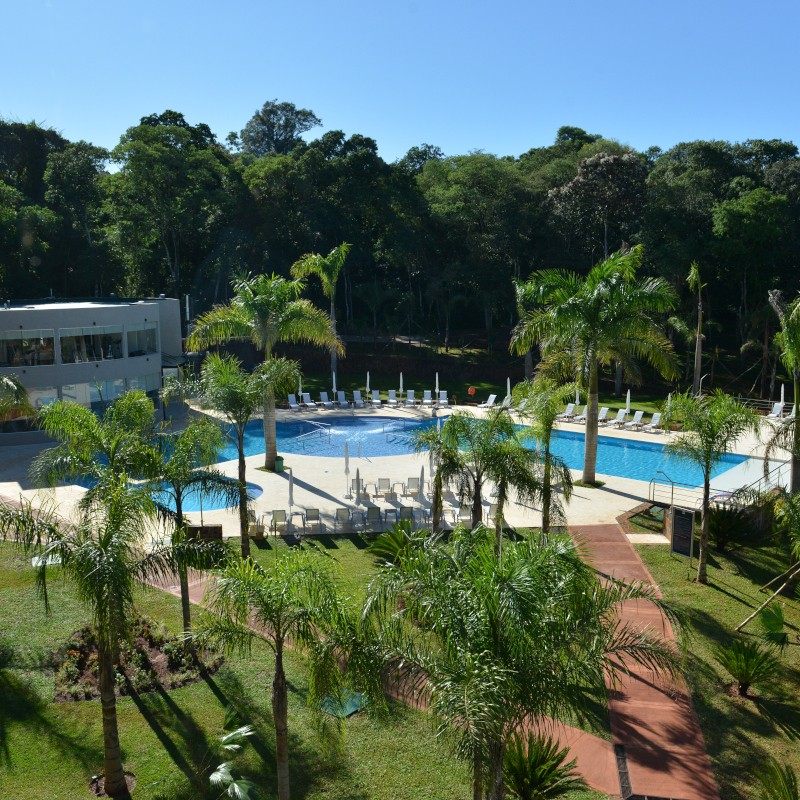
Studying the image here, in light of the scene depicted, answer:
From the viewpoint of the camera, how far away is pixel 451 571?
7.44m

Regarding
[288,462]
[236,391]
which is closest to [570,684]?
[236,391]

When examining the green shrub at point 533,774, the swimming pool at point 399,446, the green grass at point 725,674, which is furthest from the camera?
the swimming pool at point 399,446

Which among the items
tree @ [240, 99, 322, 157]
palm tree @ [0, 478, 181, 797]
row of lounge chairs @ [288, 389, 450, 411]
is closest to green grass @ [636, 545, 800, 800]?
palm tree @ [0, 478, 181, 797]

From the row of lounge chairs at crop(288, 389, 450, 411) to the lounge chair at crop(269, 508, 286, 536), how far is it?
14.4m

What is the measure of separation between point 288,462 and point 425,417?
8.48m

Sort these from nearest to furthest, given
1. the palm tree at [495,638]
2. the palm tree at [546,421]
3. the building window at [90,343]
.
A: 1. the palm tree at [495,638]
2. the palm tree at [546,421]
3. the building window at [90,343]

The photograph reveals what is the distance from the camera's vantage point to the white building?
1018 inches

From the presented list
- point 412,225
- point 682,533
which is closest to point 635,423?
point 682,533

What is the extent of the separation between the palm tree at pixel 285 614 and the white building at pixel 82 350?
18.3 m

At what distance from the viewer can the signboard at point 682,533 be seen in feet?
50.8

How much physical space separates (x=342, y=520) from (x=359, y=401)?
Result: 15182 millimetres

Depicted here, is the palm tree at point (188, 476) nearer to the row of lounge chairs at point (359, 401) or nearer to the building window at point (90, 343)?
the building window at point (90, 343)

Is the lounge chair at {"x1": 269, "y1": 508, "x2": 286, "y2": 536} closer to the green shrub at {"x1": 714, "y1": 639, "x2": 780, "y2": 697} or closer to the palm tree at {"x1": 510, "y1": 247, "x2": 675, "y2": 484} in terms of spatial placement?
the palm tree at {"x1": 510, "y1": 247, "x2": 675, "y2": 484}

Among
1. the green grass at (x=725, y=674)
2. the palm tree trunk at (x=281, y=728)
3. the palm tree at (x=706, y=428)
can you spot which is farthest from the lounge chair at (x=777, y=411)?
the palm tree trunk at (x=281, y=728)
